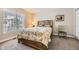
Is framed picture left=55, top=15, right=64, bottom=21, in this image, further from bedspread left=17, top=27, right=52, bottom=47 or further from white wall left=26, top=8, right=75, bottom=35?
bedspread left=17, top=27, right=52, bottom=47

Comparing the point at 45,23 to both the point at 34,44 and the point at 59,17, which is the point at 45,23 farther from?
the point at 34,44

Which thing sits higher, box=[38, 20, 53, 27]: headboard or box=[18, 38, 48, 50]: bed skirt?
box=[38, 20, 53, 27]: headboard

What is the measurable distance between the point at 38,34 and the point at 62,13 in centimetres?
65

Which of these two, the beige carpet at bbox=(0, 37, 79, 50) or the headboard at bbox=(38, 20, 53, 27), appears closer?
the beige carpet at bbox=(0, 37, 79, 50)

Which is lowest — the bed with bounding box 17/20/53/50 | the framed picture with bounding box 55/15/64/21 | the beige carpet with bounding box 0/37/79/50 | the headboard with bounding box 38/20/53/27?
the beige carpet with bounding box 0/37/79/50

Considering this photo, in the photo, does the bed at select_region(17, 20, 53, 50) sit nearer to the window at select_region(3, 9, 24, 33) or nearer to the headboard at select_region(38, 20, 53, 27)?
the headboard at select_region(38, 20, 53, 27)

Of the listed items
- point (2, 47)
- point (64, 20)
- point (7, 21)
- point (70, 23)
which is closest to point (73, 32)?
point (70, 23)

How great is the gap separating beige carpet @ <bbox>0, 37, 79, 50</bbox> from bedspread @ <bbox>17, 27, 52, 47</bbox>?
0.15 m

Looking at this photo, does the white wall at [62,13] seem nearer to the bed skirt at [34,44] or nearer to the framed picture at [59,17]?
the framed picture at [59,17]

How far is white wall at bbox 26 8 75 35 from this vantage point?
1.67 m

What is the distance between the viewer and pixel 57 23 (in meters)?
1.77

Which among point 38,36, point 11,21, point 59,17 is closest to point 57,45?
point 38,36

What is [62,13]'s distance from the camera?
1700 mm

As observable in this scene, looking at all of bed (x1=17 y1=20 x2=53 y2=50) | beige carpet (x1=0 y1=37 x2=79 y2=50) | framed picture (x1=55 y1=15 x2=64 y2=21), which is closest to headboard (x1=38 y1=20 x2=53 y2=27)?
bed (x1=17 y1=20 x2=53 y2=50)
